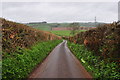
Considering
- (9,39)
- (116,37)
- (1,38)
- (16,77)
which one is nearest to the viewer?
(16,77)

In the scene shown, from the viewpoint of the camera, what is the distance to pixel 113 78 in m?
7.46

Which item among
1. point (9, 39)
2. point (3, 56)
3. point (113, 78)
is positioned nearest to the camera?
point (113, 78)

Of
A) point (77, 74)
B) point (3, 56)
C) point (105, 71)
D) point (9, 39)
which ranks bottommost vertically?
point (77, 74)

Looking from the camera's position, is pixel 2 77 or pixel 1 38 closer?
pixel 2 77

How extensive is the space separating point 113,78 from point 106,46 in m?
3.62

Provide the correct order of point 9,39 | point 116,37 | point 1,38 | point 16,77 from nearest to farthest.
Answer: point 16,77 → point 116,37 → point 1,38 → point 9,39

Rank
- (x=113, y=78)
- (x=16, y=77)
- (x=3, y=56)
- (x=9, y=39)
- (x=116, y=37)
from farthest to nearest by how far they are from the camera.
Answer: (x=9, y=39)
(x=116, y=37)
(x=3, y=56)
(x=16, y=77)
(x=113, y=78)

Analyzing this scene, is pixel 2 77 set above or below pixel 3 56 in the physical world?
below

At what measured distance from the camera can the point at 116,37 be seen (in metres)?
10.1

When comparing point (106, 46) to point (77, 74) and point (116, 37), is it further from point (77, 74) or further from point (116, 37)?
point (77, 74)


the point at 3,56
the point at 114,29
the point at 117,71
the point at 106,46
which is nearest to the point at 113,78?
the point at 117,71

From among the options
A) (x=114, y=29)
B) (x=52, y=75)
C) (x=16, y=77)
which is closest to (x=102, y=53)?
(x=114, y=29)

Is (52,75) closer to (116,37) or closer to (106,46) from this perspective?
(106,46)

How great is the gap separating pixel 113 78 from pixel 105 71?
82cm
